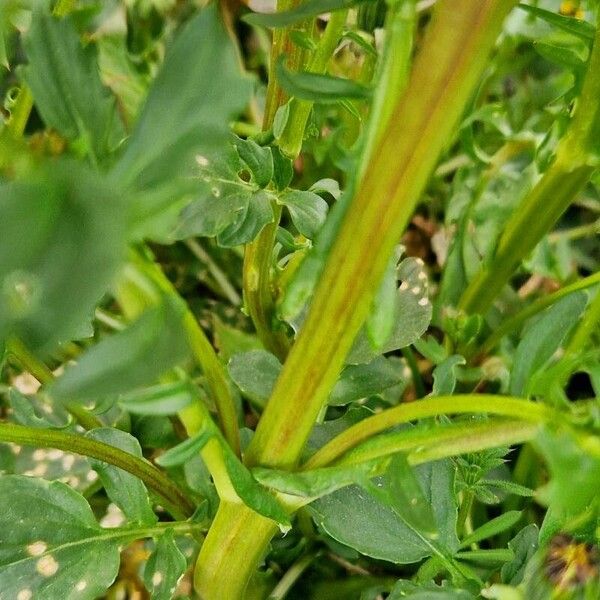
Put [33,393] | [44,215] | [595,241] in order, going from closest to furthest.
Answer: [44,215] < [33,393] < [595,241]

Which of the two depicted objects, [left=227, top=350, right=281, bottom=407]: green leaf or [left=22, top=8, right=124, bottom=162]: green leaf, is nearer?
[left=22, top=8, right=124, bottom=162]: green leaf

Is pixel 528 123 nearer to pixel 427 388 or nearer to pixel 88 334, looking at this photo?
pixel 427 388

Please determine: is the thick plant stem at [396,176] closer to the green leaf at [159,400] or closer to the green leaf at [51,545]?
the green leaf at [159,400]

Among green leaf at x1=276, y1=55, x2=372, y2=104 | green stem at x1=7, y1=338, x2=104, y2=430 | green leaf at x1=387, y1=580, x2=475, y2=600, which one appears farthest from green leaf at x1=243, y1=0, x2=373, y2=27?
green leaf at x1=387, y1=580, x2=475, y2=600

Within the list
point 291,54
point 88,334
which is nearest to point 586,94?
point 291,54

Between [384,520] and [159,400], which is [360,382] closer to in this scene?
[384,520]

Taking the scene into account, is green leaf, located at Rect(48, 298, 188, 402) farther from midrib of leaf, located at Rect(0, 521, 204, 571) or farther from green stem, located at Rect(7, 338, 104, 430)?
midrib of leaf, located at Rect(0, 521, 204, 571)

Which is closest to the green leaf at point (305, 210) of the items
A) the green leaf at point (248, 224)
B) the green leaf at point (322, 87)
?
the green leaf at point (248, 224)
